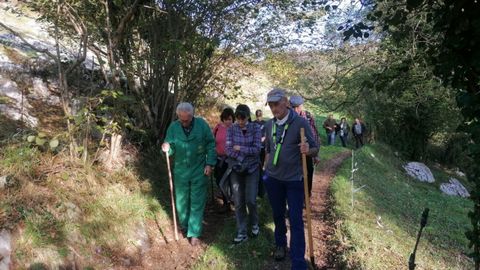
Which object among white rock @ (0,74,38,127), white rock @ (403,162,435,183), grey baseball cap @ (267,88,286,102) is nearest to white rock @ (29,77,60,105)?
white rock @ (0,74,38,127)

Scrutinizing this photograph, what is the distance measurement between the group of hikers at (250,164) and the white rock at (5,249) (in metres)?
2.36

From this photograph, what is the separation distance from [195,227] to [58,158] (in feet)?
7.73

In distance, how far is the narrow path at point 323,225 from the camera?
6.08m

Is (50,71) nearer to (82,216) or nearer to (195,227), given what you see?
(82,216)

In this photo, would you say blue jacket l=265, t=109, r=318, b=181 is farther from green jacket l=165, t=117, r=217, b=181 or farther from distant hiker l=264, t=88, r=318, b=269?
green jacket l=165, t=117, r=217, b=181

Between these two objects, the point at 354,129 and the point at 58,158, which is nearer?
the point at 58,158

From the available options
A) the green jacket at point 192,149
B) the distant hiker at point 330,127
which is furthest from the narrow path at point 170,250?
the distant hiker at point 330,127

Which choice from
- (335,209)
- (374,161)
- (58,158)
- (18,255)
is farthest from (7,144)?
(374,161)

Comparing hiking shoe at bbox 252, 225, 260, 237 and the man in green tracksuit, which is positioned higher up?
the man in green tracksuit

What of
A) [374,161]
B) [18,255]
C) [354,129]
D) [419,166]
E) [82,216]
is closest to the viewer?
[18,255]

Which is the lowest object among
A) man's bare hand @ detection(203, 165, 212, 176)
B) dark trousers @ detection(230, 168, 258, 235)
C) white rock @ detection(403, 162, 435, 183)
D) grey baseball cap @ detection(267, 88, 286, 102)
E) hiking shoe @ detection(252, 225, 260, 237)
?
white rock @ detection(403, 162, 435, 183)

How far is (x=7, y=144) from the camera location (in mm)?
6078

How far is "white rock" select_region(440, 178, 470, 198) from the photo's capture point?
1988cm

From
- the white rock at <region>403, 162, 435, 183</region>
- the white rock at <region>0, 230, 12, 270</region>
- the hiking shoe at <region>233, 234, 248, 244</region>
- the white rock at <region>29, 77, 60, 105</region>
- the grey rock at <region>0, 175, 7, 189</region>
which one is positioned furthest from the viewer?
the white rock at <region>403, 162, 435, 183</region>
